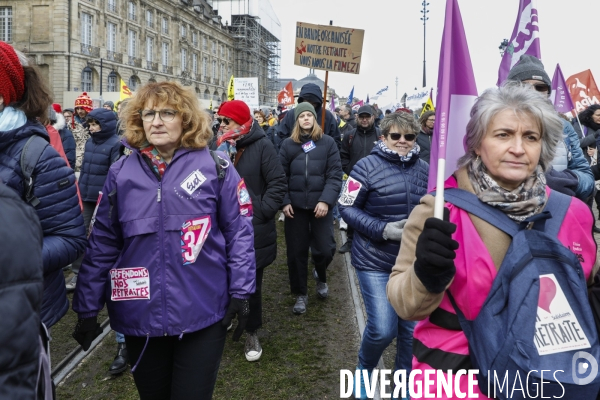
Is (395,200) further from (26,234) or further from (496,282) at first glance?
(26,234)

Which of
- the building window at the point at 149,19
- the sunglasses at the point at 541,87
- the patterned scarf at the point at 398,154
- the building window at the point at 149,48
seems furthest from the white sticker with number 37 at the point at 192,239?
the building window at the point at 149,19

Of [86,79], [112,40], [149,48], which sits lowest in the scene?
[86,79]

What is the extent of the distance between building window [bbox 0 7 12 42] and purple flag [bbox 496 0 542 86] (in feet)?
160

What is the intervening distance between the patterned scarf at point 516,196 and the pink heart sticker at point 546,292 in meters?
0.24

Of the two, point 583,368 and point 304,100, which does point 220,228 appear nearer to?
point 583,368

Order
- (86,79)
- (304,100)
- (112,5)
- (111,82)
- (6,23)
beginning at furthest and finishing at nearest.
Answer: (111,82)
(112,5)
(86,79)
(6,23)
(304,100)

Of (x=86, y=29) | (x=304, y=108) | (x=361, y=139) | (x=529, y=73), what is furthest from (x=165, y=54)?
(x=529, y=73)

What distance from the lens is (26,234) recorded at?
1091 millimetres

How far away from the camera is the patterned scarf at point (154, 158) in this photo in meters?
2.45

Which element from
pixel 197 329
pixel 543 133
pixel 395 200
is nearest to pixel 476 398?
pixel 543 133

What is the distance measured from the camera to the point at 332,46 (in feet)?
22.2

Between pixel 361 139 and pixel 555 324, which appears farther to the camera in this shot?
pixel 361 139

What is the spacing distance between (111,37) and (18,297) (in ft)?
172

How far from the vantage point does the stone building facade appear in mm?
41031
